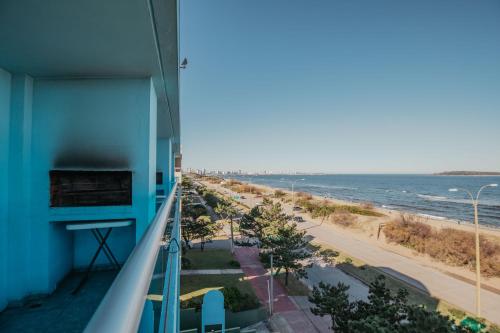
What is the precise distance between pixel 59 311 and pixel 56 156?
1.67m

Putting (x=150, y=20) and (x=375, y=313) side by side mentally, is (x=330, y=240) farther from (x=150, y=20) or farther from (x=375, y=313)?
(x=150, y=20)

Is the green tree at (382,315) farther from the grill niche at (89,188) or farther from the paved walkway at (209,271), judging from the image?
the paved walkway at (209,271)

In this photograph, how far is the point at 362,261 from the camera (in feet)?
56.2

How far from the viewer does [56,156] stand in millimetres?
3139

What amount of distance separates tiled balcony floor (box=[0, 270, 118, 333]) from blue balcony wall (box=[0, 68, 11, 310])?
0.24 metres

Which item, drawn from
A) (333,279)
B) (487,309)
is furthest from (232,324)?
(487,309)

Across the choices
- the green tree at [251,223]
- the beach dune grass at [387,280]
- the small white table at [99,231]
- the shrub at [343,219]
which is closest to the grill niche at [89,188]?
the small white table at [99,231]

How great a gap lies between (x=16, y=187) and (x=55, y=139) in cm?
64

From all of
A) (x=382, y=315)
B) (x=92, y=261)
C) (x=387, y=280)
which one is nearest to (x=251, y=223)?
(x=387, y=280)

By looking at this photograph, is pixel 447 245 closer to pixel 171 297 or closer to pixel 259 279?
pixel 259 279

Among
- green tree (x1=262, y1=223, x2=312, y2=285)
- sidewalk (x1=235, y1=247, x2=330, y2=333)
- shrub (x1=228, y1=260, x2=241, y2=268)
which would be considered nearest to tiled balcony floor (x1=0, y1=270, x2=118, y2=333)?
sidewalk (x1=235, y1=247, x2=330, y2=333)

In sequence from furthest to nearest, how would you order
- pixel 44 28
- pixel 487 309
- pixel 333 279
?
1. pixel 333 279
2. pixel 487 309
3. pixel 44 28

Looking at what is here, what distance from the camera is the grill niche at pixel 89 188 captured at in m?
3.13

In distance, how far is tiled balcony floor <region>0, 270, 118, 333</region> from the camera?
259 centimetres
